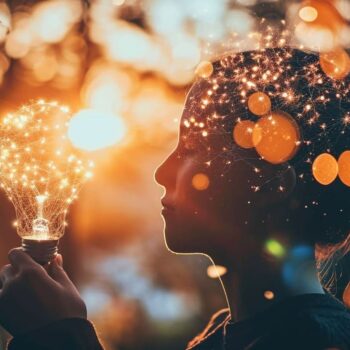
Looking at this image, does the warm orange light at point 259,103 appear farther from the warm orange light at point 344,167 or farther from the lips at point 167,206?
the lips at point 167,206

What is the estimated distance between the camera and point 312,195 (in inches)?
76.6

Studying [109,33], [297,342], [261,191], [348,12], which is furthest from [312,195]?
[109,33]

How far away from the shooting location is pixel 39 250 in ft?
7.57

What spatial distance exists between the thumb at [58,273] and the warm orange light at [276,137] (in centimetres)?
99

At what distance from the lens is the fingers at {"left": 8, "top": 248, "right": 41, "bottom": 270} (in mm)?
2193

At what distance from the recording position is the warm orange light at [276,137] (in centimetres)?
195

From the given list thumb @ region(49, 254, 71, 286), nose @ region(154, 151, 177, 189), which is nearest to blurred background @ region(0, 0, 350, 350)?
thumb @ region(49, 254, 71, 286)

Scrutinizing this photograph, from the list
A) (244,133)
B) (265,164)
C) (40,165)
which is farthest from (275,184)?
(40,165)

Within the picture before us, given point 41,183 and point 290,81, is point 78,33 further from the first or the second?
point 290,81

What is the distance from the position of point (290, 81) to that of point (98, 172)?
5764 mm

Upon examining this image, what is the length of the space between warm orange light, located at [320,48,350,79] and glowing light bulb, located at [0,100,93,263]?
57.1 inches

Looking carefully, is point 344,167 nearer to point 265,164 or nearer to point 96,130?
point 265,164

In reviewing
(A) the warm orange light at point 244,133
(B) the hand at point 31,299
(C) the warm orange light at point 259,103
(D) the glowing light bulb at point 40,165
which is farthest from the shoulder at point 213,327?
(D) the glowing light bulb at point 40,165

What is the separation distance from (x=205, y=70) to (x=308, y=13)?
3.78 m
